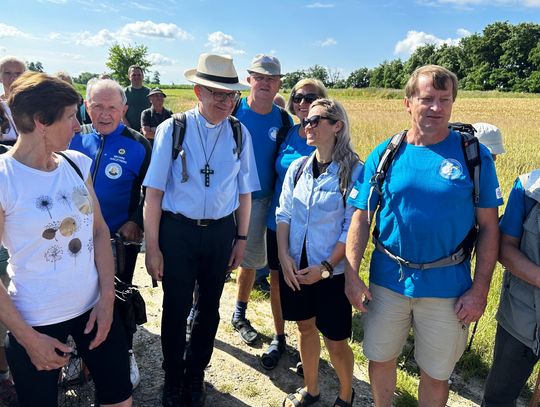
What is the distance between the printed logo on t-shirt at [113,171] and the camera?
2.71m

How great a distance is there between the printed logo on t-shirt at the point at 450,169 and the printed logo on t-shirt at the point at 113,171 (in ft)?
6.69

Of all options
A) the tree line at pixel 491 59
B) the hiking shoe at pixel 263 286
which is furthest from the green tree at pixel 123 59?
the hiking shoe at pixel 263 286

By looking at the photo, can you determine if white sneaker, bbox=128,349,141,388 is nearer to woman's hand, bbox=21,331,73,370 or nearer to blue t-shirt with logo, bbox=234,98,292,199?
woman's hand, bbox=21,331,73,370

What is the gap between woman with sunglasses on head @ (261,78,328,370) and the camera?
320 cm

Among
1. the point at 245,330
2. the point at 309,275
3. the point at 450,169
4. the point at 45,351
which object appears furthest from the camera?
the point at 245,330

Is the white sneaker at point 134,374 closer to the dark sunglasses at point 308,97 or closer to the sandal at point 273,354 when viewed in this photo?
the sandal at point 273,354

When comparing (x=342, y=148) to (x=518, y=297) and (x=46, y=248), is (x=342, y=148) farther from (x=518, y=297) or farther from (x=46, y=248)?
(x=46, y=248)

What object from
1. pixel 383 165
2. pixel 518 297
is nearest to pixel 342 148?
pixel 383 165

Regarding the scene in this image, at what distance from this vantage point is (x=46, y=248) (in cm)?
178

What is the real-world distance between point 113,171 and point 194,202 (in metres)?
0.61

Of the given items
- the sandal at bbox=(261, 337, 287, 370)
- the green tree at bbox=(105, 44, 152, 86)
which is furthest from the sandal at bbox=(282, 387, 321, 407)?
the green tree at bbox=(105, 44, 152, 86)

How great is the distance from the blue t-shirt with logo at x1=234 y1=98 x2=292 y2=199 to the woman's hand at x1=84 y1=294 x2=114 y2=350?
174 centimetres

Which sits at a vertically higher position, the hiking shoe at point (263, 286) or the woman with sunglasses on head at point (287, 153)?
the woman with sunglasses on head at point (287, 153)

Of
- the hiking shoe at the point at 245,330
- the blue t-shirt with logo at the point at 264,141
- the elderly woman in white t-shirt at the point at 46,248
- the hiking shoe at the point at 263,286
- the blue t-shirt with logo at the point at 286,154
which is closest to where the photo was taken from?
the elderly woman in white t-shirt at the point at 46,248
